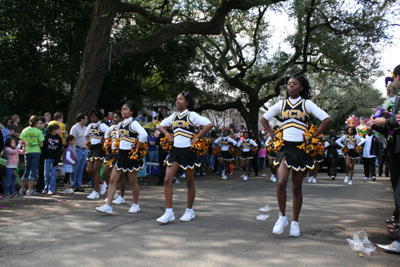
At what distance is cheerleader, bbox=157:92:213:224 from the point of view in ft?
18.6

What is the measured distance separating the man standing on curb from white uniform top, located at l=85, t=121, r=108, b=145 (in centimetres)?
138

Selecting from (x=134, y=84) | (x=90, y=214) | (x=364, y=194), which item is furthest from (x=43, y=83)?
(x=364, y=194)

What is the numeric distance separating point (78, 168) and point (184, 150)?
4841 millimetres

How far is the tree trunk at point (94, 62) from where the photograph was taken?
1281cm

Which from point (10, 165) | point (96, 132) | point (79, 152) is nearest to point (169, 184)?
point (96, 132)

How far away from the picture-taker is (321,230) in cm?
508

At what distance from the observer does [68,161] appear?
9117 millimetres

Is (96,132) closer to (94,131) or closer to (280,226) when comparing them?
(94,131)

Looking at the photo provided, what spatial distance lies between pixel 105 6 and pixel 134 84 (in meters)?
7.40

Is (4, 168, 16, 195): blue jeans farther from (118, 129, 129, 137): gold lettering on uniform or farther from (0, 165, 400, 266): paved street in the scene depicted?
(118, 129, 129, 137): gold lettering on uniform

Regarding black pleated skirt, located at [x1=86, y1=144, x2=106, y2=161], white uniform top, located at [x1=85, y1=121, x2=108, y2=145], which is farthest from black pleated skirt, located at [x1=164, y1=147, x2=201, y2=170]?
white uniform top, located at [x1=85, y1=121, x2=108, y2=145]

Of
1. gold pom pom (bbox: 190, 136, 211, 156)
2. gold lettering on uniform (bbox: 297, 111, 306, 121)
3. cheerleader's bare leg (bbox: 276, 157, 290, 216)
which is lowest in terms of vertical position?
cheerleader's bare leg (bbox: 276, 157, 290, 216)

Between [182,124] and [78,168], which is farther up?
[182,124]

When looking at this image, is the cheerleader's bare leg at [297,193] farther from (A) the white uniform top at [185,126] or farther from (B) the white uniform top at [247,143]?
(B) the white uniform top at [247,143]
